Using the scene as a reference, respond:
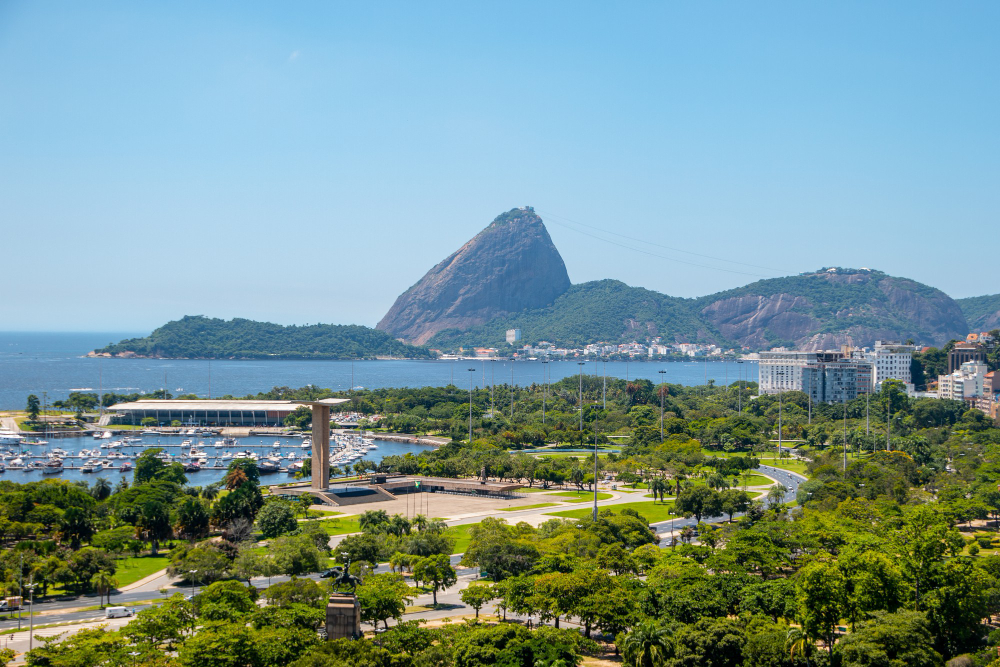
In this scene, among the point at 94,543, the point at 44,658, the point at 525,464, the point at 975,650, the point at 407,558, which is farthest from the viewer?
the point at 525,464

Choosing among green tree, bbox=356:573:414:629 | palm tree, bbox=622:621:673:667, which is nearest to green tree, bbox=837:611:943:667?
palm tree, bbox=622:621:673:667

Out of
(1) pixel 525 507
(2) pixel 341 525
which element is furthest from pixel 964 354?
(2) pixel 341 525

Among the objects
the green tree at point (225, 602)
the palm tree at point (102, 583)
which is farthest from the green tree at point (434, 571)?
the palm tree at point (102, 583)

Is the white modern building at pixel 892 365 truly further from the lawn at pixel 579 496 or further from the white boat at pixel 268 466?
the white boat at pixel 268 466

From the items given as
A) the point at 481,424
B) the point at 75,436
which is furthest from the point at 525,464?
the point at 75,436

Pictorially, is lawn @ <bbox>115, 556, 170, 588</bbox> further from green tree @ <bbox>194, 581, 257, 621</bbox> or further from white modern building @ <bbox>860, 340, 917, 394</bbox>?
white modern building @ <bbox>860, 340, 917, 394</bbox>

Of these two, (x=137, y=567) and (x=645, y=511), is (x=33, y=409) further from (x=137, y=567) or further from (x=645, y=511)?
(x=645, y=511)

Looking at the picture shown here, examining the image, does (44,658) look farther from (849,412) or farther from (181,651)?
(849,412)
